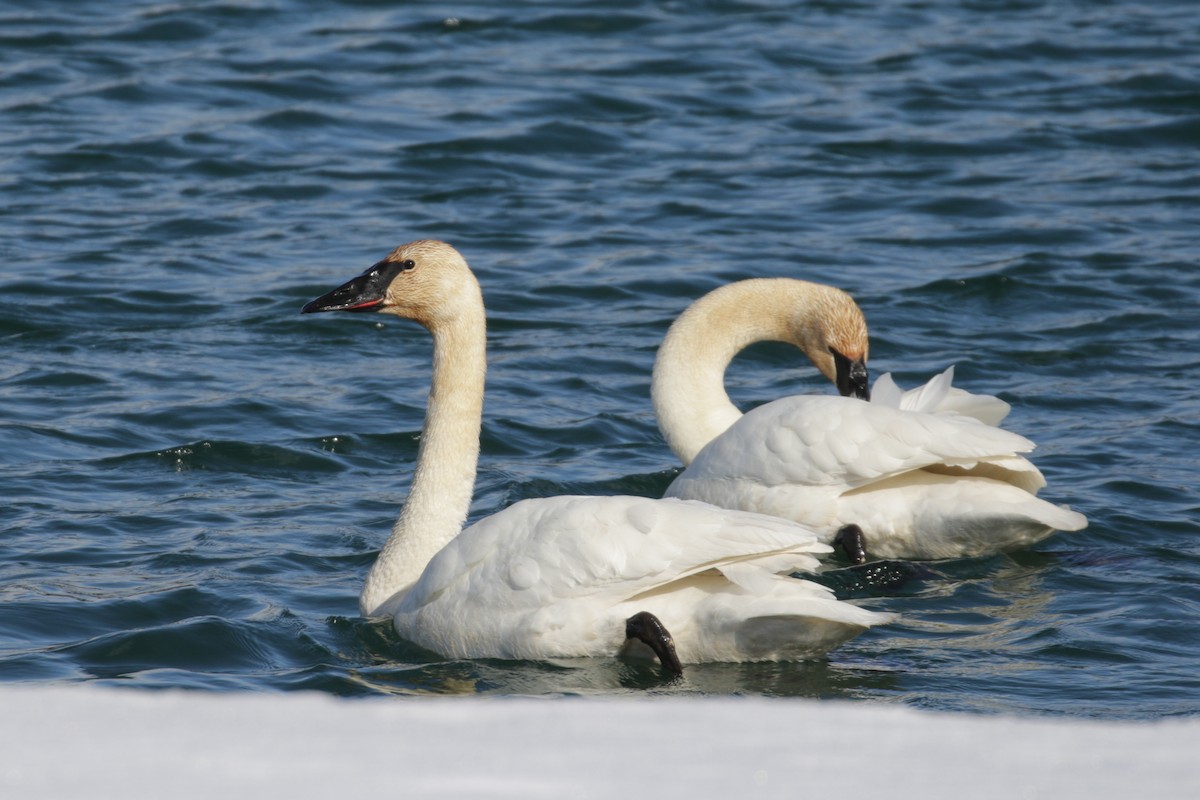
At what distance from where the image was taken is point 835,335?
8289 mm

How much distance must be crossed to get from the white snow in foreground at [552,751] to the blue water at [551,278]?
9.23ft

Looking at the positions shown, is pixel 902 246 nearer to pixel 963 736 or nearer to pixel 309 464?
pixel 309 464

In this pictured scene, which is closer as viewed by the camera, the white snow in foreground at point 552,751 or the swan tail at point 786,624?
the white snow in foreground at point 552,751

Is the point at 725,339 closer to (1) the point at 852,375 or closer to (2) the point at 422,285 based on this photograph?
(1) the point at 852,375

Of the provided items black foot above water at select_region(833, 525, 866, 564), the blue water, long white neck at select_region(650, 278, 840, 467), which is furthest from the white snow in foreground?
long white neck at select_region(650, 278, 840, 467)

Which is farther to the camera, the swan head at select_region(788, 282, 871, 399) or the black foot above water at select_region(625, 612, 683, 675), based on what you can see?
the swan head at select_region(788, 282, 871, 399)

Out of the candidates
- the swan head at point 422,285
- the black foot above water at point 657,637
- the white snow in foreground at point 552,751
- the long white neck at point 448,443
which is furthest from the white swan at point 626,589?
the white snow in foreground at point 552,751

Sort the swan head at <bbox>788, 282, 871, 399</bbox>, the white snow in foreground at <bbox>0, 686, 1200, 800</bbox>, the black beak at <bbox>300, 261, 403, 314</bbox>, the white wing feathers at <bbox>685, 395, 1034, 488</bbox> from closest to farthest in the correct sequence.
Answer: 1. the white snow in foreground at <bbox>0, 686, 1200, 800</bbox>
2. the black beak at <bbox>300, 261, 403, 314</bbox>
3. the white wing feathers at <bbox>685, 395, 1034, 488</bbox>
4. the swan head at <bbox>788, 282, 871, 399</bbox>

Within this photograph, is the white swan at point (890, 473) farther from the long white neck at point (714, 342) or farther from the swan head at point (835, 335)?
the swan head at point (835, 335)

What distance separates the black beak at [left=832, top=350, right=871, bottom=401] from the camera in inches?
328

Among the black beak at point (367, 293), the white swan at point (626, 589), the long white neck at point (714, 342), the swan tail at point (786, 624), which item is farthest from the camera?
the long white neck at point (714, 342)

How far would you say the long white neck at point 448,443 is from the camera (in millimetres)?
6254

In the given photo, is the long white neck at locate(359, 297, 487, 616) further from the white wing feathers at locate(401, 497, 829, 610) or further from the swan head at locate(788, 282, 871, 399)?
the swan head at locate(788, 282, 871, 399)

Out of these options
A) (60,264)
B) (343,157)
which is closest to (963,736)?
(60,264)
